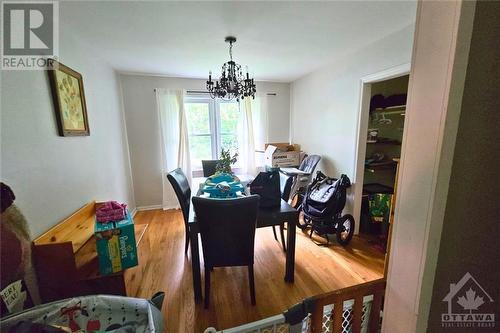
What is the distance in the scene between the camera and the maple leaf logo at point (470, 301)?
0.64 m

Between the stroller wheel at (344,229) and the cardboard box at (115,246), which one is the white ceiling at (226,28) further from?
the stroller wheel at (344,229)

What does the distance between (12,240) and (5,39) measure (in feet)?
3.79

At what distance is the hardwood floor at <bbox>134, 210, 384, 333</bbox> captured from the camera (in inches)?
61.6

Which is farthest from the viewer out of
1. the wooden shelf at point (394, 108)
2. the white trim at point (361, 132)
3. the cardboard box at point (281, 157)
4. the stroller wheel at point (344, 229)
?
the cardboard box at point (281, 157)

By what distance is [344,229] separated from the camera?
2551 mm

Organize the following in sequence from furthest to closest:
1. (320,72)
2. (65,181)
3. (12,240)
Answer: (320,72)
(65,181)
(12,240)

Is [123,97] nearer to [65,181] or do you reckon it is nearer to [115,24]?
[115,24]

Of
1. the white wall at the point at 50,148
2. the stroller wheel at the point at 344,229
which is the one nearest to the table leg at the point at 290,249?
the stroller wheel at the point at 344,229

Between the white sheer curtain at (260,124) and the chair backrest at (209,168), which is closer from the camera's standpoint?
the chair backrest at (209,168)

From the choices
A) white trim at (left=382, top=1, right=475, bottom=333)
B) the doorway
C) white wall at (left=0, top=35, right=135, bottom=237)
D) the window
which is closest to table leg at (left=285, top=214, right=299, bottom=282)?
white trim at (left=382, top=1, right=475, bottom=333)

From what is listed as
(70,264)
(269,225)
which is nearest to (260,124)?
(269,225)

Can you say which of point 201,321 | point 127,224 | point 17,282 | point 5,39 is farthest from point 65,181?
point 201,321

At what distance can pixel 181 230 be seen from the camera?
2936 millimetres

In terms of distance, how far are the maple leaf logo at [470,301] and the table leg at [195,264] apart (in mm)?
1432
